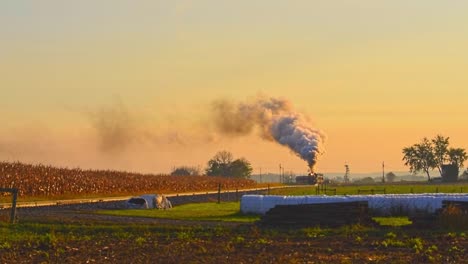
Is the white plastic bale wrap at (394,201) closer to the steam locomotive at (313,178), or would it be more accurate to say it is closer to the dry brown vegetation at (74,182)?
the dry brown vegetation at (74,182)

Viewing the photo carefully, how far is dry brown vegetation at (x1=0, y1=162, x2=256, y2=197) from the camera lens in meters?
73.2

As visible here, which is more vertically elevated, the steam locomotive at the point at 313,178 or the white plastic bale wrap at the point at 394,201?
the steam locomotive at the point at 313,178

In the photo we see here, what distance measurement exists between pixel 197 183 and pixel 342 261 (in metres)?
93.6

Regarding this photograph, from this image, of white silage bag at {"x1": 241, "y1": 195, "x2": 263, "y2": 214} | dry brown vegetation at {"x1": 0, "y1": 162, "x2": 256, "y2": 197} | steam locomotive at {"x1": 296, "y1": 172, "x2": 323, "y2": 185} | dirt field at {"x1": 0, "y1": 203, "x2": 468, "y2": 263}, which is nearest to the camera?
dirt field at {"x1": 0, "y1": 203, "x2": 468, "y2": 263}

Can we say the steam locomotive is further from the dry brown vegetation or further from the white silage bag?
the white silage bag

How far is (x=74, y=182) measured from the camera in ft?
266

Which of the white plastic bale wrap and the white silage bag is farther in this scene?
the white silage bag

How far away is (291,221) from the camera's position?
35406mm

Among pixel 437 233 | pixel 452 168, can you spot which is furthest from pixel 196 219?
pixel 452 168

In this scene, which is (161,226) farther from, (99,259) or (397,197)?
(397,197)

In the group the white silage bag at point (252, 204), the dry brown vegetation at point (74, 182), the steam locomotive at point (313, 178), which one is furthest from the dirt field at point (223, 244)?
the steam locomotive at point (313, 178)

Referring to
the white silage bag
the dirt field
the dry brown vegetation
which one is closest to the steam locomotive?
the dry brown vegetation

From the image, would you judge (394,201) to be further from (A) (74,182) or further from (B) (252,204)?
(A) (74,182)

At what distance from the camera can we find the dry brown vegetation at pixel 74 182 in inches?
2884
